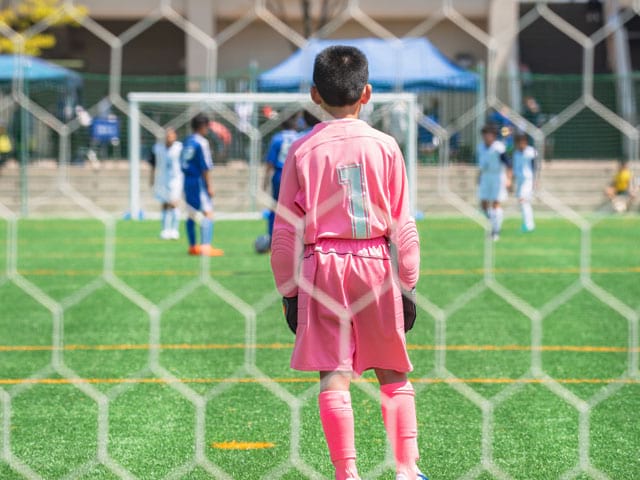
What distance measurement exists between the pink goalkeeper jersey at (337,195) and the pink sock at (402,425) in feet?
1.02

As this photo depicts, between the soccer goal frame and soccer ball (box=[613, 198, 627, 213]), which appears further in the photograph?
soccer ball (box=[613, 198, 627, 213])

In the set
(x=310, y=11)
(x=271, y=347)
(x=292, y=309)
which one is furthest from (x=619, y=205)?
(x=292, y=309)

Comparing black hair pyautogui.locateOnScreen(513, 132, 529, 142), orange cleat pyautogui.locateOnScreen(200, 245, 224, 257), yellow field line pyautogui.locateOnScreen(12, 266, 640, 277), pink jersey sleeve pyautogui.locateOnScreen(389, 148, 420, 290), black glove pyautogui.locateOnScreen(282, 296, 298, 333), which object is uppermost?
black hair pyautogui.locateOnScreen(513, 132, 529, 142)

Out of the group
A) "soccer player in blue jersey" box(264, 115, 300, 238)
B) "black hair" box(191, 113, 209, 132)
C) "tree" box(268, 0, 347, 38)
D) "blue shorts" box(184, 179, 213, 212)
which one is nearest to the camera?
"soccer player in blue jersey" box(264, 115, 300, 238)

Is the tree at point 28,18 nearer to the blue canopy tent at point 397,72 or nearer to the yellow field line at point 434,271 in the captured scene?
the blue canopy tent at point 397,72

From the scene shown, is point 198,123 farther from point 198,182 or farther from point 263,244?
point 263,244

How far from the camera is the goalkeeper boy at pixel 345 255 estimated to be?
3.09 m

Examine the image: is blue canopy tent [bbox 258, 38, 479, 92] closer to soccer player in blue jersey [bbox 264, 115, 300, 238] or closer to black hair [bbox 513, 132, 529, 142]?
black hair [bbox 513, 132, 529, 142]

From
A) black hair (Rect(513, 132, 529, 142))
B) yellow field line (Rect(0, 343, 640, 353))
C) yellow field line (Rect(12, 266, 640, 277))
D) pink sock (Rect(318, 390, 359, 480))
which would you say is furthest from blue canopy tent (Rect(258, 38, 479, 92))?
pink sock (Rect(318, 390, 359, 480))

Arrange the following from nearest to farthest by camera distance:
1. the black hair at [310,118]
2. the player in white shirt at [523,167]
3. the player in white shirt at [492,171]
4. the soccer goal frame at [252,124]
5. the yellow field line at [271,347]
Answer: the yellow field line at [271,347], the black hair at [310,118], the player in white shirt at [492,171], the player in white shirt at [523,167], the soccer goal frame at [252,124]

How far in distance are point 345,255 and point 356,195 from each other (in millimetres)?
166

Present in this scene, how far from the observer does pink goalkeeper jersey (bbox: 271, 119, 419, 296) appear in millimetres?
3084

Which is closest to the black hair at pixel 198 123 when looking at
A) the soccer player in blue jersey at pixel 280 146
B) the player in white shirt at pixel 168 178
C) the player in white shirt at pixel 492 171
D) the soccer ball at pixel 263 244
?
the soccer ball at pixel 263 244

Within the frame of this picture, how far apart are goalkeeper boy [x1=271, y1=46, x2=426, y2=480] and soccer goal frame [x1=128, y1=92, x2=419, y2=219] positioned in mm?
11770
